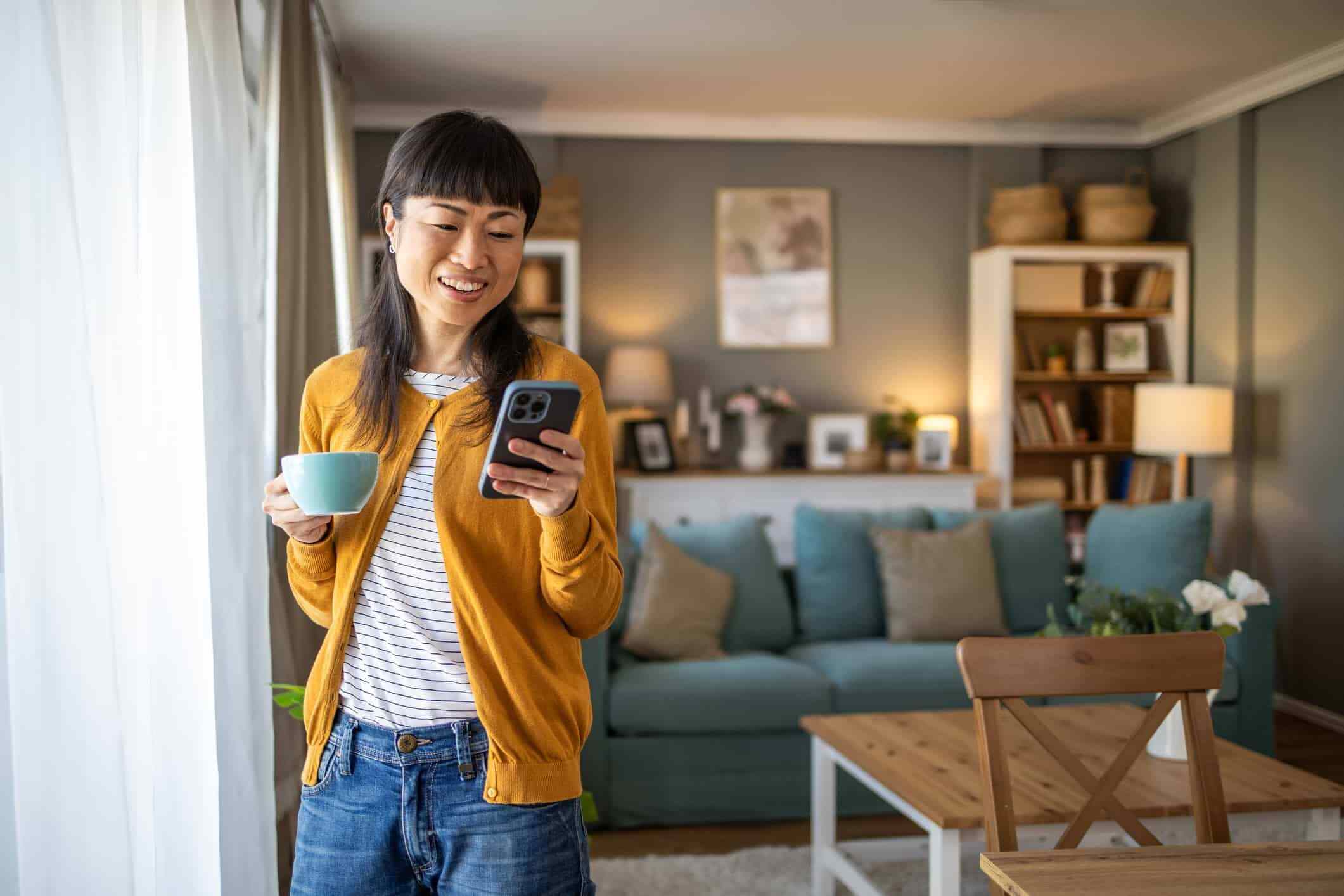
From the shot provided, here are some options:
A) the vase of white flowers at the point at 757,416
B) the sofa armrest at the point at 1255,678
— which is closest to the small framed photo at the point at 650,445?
the vase of white flowers at the point at 757,416

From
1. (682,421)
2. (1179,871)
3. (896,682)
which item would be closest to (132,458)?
(1179,871)

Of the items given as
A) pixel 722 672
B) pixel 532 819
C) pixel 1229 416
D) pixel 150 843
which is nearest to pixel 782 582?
pixel 722 672

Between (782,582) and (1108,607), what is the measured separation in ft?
4.93

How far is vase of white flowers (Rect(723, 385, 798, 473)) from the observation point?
18.0 feet

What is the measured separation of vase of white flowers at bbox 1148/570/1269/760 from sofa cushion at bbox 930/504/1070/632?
140 centimetres

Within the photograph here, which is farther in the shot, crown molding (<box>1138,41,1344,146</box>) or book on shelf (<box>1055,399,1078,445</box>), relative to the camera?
book on shelf (<box>1055,399,1078,445</box>)

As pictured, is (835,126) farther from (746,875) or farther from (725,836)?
(746,875)

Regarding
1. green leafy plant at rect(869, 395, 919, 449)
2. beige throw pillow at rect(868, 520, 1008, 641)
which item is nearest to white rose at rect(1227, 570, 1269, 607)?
beige throw pillow at rect(868, 520, 1008, 641)

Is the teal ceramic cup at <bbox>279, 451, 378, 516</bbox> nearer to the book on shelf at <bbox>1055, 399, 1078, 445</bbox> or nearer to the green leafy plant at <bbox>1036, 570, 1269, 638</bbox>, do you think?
the green leafy plant at <bbox>1036, 570, 1269, 638</bbox>

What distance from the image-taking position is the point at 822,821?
279cm

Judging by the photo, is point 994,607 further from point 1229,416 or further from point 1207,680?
point 1207,680

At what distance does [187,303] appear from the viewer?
190 cm

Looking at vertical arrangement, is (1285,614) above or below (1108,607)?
below

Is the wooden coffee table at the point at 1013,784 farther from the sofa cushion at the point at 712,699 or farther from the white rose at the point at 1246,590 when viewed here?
the sofa cushion at the point at 712,699
